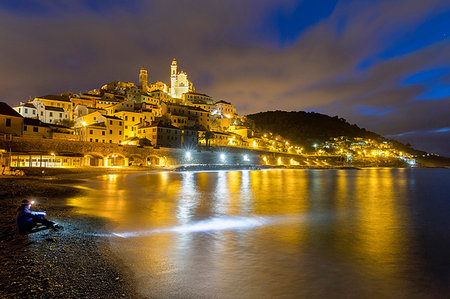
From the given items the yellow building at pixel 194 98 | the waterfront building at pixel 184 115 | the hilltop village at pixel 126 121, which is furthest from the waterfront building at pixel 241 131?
the yellow building at pixel 194 98

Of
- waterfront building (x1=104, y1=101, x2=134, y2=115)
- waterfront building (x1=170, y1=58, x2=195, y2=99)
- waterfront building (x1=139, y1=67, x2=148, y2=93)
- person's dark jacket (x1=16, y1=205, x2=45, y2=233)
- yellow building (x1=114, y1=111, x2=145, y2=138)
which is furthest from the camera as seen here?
waterfront building (x1=170, y1=58, x2=195, y2=99)

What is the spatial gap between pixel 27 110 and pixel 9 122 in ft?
76.5

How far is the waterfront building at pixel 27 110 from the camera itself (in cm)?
5388

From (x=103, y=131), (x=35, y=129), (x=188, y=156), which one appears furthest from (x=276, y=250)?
(x=188, y=156)

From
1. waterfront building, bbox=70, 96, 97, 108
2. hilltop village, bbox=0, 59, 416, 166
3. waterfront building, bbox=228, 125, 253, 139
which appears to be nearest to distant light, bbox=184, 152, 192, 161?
hilltop village, bbox=0, 59, 416, 166

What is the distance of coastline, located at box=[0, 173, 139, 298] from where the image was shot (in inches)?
202

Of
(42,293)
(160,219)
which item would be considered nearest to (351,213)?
(160,219)

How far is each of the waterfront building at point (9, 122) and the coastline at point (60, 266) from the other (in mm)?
31959

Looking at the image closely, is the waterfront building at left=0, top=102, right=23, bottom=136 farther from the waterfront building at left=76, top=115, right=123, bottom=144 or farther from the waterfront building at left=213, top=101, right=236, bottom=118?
the waterfront building at left=213, top=101, right=236, bottom=118

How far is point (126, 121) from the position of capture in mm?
58188

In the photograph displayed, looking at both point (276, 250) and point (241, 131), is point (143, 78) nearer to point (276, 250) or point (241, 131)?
point (241, 131)

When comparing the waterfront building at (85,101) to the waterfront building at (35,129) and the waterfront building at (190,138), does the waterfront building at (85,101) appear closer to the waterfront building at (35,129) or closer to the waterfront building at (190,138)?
the waterfront building at (35,129)

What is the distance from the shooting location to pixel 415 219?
51.4 feet

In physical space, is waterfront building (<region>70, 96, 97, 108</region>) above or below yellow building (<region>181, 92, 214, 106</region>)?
below
